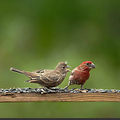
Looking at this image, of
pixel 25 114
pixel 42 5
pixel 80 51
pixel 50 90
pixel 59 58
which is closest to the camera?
pixel 50 90

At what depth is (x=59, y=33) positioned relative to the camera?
25.6 ft

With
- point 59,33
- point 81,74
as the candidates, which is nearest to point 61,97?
point 81,74

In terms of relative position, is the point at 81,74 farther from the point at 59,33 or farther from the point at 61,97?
the point at 59,33

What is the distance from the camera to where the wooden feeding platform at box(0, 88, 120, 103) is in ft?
13.9

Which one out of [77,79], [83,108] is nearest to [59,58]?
[83,108]

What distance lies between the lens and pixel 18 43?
25.4 ft

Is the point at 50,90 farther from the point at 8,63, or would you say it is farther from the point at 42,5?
the point at 42,5

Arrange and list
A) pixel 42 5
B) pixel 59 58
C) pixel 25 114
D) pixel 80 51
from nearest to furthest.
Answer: pixel 25 114, pixel 59 58, pixel 80 51, pixel 42 5

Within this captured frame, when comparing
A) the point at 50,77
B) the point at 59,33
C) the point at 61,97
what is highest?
the point at 59,33

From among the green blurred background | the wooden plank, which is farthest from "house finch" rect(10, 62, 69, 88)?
the green blurred background

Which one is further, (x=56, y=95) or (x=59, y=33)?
(x=59, y=33)

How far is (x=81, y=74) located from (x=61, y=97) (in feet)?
1.41

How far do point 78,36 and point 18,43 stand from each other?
1.33 metres

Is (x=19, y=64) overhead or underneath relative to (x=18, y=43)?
underneath
